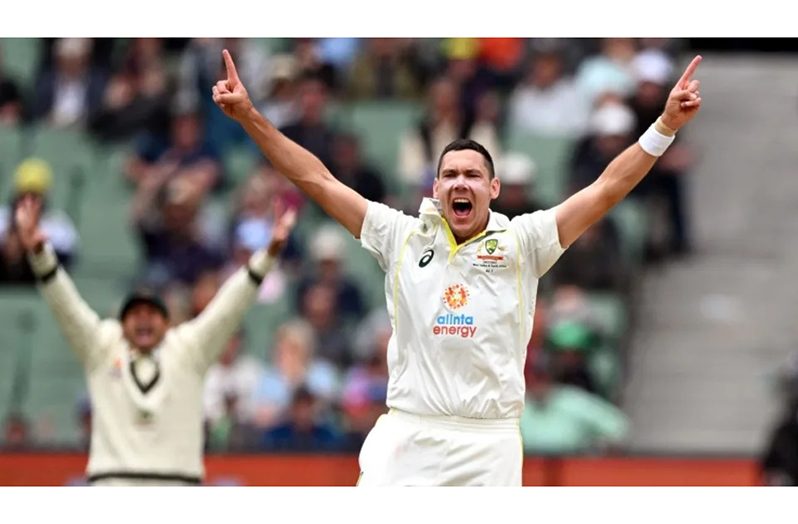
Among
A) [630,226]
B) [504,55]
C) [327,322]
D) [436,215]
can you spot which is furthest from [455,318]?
[504,55]

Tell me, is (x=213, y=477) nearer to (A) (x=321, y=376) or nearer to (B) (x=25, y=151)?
(A) (x=321, y=376)

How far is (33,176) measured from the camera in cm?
2177

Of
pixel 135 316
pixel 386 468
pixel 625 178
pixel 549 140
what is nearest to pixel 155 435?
pixel 135 316

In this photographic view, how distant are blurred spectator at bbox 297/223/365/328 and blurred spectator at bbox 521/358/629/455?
7.39 feet

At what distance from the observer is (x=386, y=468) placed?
1059 centimetres

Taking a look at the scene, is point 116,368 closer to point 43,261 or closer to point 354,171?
point 43,261

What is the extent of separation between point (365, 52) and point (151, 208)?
3.07 metres

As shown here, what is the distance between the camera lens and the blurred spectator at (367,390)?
1822cm

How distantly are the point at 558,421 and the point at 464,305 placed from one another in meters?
7.68

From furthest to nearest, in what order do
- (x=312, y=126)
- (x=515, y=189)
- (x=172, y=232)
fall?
(x=312, y=126)
(x=172, y=232)
(x=515, y=189)

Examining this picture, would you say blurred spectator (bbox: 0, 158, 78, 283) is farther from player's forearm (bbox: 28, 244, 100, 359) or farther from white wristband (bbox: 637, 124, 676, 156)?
white wristband (bbox: 637, 124, 676, 156)

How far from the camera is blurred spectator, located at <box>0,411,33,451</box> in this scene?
18922 mm

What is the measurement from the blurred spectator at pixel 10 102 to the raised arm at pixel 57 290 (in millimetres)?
9250

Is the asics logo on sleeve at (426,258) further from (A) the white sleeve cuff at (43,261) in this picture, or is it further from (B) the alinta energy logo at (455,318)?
(A) the white sleeve cuff at (43,261)
